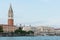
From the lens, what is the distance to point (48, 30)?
175 meters

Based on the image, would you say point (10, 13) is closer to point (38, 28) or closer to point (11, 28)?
point (11, 28)

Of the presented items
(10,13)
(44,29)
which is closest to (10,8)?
(10,13)

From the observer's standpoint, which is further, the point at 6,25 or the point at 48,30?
the point at 48,30

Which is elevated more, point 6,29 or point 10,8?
point 10,8

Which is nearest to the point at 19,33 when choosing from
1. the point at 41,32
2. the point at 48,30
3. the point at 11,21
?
the point at 11,21

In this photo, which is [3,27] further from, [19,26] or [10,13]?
[19,26]

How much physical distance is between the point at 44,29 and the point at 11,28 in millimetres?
31607

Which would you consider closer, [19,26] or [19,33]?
[19,33]

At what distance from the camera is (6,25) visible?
15100cm

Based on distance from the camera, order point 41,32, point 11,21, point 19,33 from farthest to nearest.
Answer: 1. point 41,32
2. point 11,21
3. point 19,33

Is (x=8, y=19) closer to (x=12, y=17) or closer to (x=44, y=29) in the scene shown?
(x=12, y=17)

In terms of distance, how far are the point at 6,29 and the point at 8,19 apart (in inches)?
273

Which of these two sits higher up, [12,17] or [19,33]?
[12,17]

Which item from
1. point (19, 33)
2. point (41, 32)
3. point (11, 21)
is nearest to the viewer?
point (19, 33)
